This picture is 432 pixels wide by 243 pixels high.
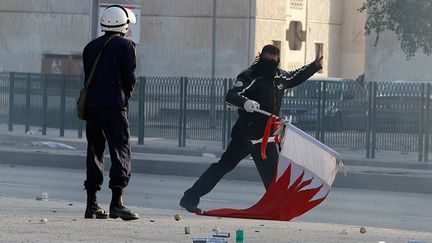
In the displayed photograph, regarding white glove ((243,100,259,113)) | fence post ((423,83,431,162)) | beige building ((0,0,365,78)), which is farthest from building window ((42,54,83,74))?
white glove ((243,100,259,113))

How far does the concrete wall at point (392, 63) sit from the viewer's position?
4444 centimetres

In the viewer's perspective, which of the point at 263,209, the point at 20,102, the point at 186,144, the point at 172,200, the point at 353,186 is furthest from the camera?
the point at 20,102

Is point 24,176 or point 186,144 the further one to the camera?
point 186,144

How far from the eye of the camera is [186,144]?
26844 millimetres

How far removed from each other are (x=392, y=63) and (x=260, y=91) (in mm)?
33011

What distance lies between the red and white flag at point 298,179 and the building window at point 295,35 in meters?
36.0

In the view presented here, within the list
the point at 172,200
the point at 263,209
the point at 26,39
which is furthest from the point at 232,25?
the point at 263,209

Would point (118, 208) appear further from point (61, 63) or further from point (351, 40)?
point (351, 40)

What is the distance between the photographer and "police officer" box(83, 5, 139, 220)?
10812 mm

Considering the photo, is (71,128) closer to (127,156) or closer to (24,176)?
(24,176)

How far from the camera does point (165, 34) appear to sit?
145 ft

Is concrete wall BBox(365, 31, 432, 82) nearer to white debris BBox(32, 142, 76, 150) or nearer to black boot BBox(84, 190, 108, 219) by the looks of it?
white debris BBox(32, 142, 76, 150)

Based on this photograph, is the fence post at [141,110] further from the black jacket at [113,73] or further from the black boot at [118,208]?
the black jacket at [113,73]

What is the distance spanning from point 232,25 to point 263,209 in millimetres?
31874
